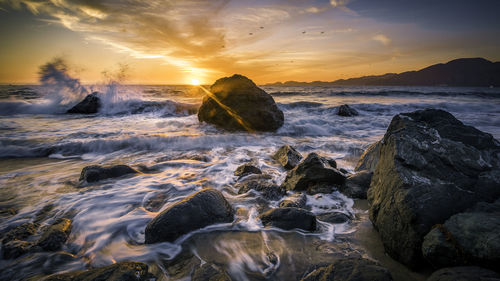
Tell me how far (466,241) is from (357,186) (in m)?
1.93

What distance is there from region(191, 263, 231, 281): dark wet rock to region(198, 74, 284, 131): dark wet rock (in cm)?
716

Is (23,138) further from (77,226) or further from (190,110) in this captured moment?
(190,110)

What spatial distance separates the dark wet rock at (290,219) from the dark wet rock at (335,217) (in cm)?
33

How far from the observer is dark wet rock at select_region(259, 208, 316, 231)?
2533mm

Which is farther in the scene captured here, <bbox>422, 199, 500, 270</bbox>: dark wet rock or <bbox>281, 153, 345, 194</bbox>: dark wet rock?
<bbox>281, 153, 345, 194</bbox>: dark wet rock

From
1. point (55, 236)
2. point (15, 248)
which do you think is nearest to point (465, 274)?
point (55, 236)

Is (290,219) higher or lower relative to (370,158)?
lower

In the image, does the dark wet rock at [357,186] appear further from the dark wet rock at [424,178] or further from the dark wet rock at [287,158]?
the dark wet rock at [287,158]

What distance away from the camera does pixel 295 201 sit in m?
3.11

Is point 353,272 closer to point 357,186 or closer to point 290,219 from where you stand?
point 290,219

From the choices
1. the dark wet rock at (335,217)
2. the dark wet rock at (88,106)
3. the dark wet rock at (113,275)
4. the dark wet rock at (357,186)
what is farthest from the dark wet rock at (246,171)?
the dark wet rock at (88,106)

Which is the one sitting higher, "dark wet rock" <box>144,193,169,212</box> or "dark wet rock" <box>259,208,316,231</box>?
"dark wet rock" <box>259,208,316,231</box>

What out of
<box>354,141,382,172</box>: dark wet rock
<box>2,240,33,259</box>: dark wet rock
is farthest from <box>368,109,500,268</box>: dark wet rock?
<box>2,240,33,259</box>: dark wet rock

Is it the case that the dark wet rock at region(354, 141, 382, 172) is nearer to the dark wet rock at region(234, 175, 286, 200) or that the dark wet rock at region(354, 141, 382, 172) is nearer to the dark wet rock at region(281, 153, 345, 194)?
the dark wet rock at region(281, 153, 345, 194)
